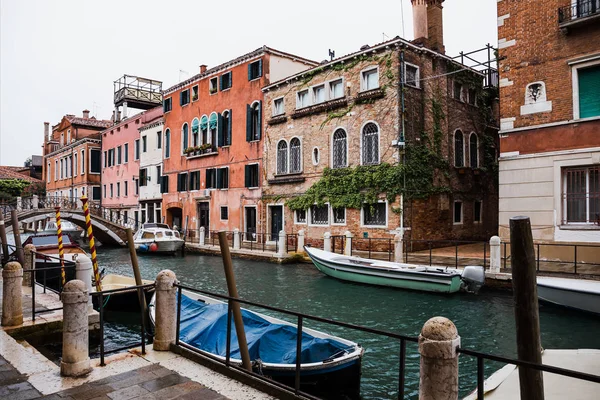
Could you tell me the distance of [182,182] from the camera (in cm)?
2791

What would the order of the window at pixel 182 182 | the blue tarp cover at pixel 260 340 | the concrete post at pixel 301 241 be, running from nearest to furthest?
the blue tarp cover at pixel 260 340
the concrete post at pixel 301 241
the window at pixel 182 182

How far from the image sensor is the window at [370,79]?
16922mm

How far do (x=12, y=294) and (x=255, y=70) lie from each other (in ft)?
60.2

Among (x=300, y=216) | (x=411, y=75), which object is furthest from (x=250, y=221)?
(x=411, y=75)

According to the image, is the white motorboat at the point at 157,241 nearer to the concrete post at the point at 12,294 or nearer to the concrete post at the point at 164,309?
the concrete post at the point at 12,294

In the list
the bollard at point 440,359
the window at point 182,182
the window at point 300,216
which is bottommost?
the bollard at point 440,359

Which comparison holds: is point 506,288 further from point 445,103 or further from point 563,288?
point 445,103

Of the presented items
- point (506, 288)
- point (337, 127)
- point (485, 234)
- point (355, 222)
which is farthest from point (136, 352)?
point (485, 234)

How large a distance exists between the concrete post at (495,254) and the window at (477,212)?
8.48 m

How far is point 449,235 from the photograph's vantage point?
17.6m

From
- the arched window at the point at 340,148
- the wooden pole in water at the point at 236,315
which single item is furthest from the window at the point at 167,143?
the wooden pole in water at the point at 236,315

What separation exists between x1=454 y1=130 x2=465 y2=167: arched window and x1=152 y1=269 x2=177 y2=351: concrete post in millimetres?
16079

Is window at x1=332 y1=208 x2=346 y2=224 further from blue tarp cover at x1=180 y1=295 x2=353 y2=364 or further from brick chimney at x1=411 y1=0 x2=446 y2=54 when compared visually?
blue tarp cover at x1=180 y1=295 x2=353 y2=364

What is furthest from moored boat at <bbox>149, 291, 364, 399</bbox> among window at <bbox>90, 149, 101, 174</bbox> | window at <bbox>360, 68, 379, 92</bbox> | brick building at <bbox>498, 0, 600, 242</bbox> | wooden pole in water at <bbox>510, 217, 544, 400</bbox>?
window at <bbox>90, 149, 101, 174</bbox>
